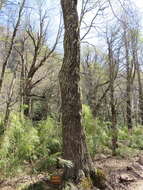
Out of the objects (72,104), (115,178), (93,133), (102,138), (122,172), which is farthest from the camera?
(102,138)

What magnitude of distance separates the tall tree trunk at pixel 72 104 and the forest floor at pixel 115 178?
0.80 meters

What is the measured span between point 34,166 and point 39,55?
9.57 meters

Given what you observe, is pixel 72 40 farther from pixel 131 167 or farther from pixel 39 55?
pixel 39 55

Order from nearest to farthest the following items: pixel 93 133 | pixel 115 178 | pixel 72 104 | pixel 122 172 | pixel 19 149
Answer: pixel 72 104 < pixel 19 149 < pixel 115 178 < pixel 122 172 < pixel 93 133

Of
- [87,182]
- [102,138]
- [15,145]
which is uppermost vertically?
[15,145]

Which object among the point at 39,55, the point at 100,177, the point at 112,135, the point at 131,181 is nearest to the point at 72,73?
the point at 100,177

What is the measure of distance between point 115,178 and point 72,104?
241cm

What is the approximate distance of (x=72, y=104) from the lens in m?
4.48

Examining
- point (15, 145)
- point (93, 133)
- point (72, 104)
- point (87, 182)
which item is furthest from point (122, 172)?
point (15, 145)

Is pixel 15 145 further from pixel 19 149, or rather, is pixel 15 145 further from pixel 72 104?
pixel 72 104

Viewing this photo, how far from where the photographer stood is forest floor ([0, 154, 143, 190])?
4789 millimetres

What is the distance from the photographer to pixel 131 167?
254 inches

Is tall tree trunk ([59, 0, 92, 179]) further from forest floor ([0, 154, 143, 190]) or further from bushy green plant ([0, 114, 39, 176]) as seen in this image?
bushy green plant ([0, 114, 39, 176])

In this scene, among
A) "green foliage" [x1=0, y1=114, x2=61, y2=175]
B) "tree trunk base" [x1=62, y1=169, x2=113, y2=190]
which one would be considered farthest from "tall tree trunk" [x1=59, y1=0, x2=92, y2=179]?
"green foliage" [x1=0, y1=114, x2=61, y2=175]
